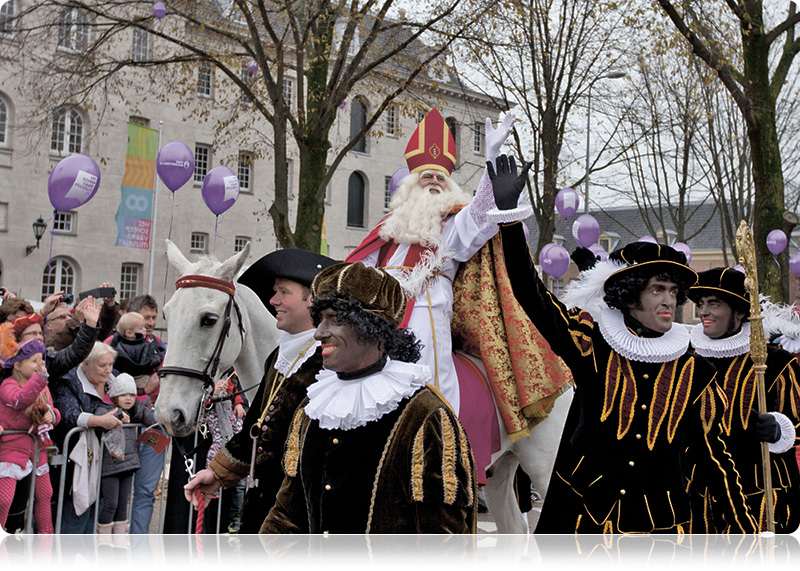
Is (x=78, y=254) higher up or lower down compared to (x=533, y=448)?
higher up

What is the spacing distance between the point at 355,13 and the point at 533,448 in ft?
27.4

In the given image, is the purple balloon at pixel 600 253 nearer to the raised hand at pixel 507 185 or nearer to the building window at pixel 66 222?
the raised hand at pixel 507 185

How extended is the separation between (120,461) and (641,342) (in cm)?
424

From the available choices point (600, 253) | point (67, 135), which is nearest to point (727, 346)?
point (600, 253)

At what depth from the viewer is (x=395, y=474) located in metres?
2.61

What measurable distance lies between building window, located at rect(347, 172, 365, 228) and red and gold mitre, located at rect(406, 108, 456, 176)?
3176 centimetres

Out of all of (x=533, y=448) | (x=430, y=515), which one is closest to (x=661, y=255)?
(x=533, y=448)

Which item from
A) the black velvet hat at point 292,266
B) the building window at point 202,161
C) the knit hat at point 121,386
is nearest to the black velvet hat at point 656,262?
the black velvet hat at point 292,266

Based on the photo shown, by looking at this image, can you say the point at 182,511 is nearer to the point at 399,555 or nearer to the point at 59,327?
the point at 59,327

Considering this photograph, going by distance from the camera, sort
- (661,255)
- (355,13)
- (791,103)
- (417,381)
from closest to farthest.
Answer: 1. (417,381)
2. (661,255)
3. (355,13)
4. (791,103)

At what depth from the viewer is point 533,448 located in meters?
5.02

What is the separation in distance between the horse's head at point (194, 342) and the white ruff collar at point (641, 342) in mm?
1994

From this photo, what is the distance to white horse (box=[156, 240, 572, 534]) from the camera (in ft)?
14.6

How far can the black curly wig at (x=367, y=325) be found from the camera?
273 centimetres
